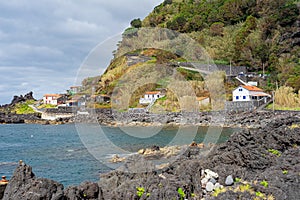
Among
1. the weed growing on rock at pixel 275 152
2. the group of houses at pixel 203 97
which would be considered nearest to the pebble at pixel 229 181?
the weed growing on rock at pixel 275 152

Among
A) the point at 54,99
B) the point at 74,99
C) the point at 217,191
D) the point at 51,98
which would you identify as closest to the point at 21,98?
the point at 51,98

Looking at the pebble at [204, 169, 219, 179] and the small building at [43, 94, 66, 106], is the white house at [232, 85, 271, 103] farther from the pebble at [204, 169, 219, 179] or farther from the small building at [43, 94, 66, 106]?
the small building at [43, 94, 66, 106]

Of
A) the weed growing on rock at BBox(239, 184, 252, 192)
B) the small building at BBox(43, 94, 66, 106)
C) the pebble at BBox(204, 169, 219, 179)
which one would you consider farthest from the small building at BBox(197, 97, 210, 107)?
the small building at BBox(43, 94, 66, 106)

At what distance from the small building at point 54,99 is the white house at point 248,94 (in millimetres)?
49671

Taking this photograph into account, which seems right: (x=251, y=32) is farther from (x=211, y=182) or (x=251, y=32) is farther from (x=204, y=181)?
(x=211, y=182)

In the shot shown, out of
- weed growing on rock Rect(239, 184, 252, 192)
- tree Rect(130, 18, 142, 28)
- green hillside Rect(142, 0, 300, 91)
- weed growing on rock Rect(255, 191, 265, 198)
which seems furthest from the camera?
tree Rect(130, 18, 142, 28)

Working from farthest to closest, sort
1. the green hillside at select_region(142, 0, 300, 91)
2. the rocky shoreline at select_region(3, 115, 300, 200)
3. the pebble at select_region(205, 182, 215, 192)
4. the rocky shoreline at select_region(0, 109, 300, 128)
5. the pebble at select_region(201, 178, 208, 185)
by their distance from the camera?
the green hillside at select_region(142, 0, 300, 91) → the rocky shoreline at select_region(0, 109, 300, 128) → the pebble at select_region(201, 178, 208, 185) → the pebble at select_region(205, 182, 215, 192) → the rocky shoreline at select_region(3, 115, 300, 200)

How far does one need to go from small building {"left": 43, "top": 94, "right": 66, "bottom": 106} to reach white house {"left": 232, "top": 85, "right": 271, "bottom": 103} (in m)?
49.7

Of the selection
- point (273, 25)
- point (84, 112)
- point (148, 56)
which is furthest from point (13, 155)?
point (273, 25)

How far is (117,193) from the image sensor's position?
8.44m

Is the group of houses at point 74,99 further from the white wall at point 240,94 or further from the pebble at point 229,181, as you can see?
the pebble at point 229,181

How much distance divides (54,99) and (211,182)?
82099 mm

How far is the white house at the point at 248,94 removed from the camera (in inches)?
1868

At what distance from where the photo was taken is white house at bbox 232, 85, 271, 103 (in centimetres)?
4744
